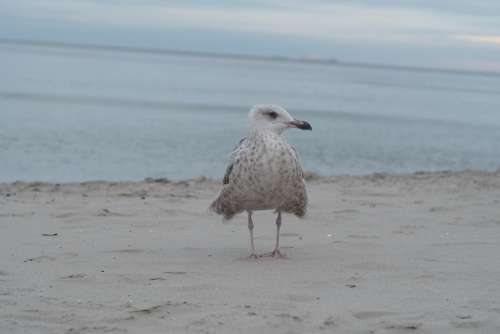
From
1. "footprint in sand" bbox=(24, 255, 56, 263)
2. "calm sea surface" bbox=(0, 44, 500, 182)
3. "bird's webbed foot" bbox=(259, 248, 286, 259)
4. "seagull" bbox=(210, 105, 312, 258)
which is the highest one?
"seagull" bbox=(210, 105, 312, 258)

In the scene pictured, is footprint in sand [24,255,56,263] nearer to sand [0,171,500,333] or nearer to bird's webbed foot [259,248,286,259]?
sand [0,171,500,333]

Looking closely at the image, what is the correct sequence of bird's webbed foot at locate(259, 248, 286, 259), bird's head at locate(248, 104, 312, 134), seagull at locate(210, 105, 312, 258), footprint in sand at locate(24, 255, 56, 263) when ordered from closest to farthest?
footprint in sand at locate(24, 255, 56, 263) < seagull at locate(210, 105, 312, 258) < bird's head at locate(248, 104, 312, 134) < bird's webbed foot at locate(259, 248, 286, 259)

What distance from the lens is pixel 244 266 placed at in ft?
21.1

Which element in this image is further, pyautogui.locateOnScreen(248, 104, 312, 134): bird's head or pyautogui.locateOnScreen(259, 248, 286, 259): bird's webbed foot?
pyautogui.locateOnScreen(259, 248, 286, 259): bird's webbed foot

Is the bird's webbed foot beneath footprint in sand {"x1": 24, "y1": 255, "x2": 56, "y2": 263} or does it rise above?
A: above

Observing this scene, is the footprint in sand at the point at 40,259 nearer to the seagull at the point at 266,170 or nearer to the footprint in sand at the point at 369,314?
the seagull at the point at 266,170

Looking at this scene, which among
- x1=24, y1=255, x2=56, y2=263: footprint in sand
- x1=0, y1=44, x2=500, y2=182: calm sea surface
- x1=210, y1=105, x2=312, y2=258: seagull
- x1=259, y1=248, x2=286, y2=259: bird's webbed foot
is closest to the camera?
x1=24, y1=255, x2=56, y2=263: footprint in sand

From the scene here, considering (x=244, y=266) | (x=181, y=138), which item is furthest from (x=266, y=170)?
(x=181, y=138)

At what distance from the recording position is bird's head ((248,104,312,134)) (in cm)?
676

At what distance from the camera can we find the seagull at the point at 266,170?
258 inches

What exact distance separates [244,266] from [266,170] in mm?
773

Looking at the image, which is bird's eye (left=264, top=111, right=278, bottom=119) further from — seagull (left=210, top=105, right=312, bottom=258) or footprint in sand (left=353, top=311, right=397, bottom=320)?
footprint in sand (left=353, top=311, right=397, bottom=320)

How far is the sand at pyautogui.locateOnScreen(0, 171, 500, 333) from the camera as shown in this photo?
4703 mm

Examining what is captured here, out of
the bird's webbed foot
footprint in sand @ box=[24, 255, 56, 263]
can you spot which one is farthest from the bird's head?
footprint in sand @ box=[24, 255, 56, 263]
